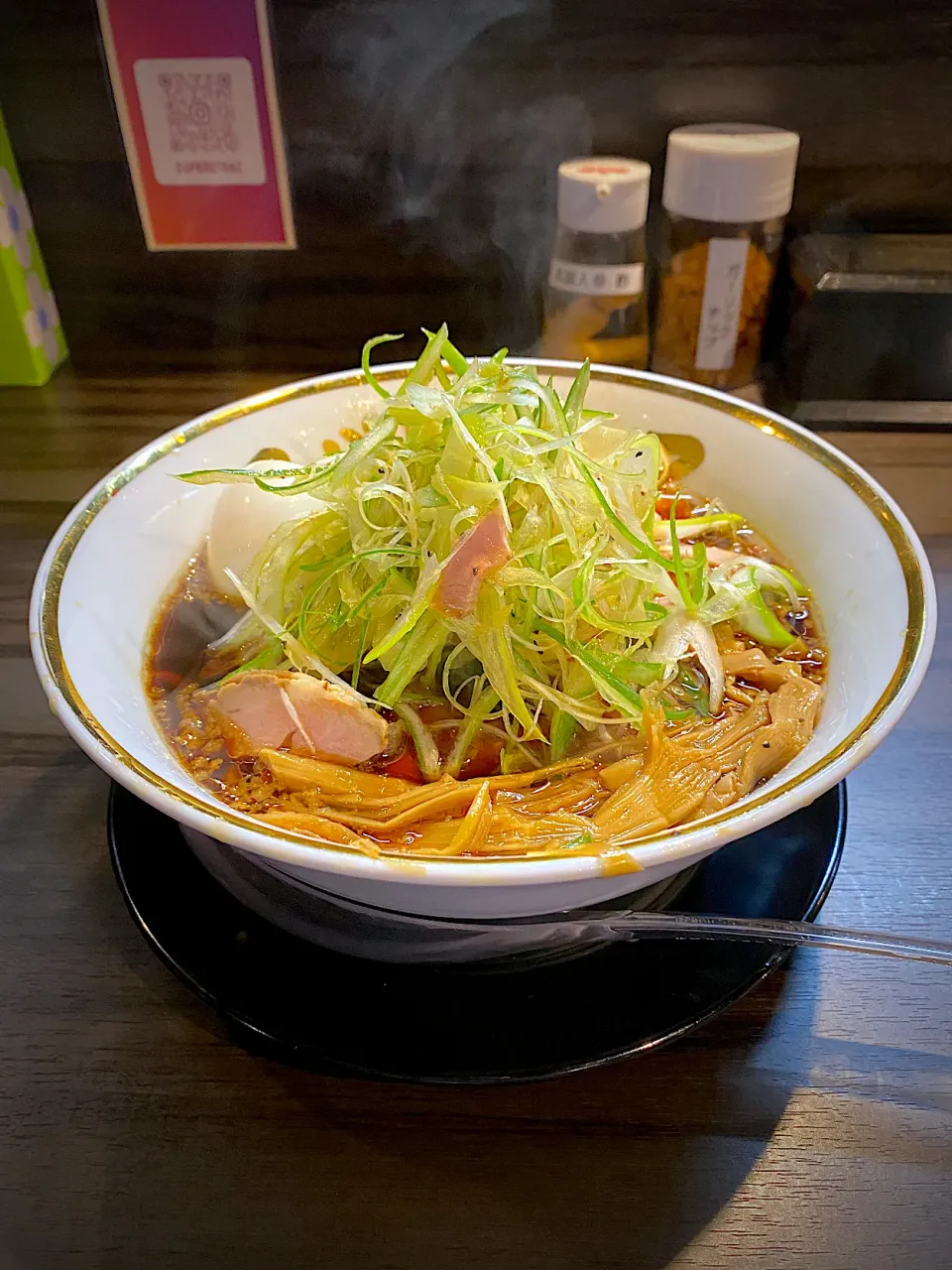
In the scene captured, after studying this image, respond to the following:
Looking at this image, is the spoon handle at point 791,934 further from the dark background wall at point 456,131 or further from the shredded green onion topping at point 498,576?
the dark background wall at point 456,131

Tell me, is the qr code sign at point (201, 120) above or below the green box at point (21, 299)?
above

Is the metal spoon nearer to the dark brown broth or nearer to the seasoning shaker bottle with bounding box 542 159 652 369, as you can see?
the dark brown broth

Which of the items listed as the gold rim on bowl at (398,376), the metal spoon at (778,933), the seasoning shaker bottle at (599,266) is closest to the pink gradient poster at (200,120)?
the seasoning shaker bottle at (599,266)

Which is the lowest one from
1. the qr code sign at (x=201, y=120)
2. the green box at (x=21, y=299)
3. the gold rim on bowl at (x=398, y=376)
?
the green box at (x=21, y=299)

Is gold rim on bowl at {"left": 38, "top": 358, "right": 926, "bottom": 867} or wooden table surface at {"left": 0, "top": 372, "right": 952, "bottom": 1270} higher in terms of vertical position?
gold rim on bowl at {"left": 38, "top": 358, "right": 926, "bottom": 867}

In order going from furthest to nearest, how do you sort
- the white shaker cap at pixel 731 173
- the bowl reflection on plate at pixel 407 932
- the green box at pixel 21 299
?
the green box at pixel 21 299
the white shaker cap at pixel 731 173
the bowl reflection on plate at pixel 407 932

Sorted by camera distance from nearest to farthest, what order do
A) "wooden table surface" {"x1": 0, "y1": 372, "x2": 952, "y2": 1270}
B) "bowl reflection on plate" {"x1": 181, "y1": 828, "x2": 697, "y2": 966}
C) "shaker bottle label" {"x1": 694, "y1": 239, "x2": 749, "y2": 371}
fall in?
"wooden table surface" {"x1": 0, "y1": 372, "x2": 952, "y2": 1270}
"bowl reflection on plate" {"x1": 181, "y1": 828, "x2": 697, "y2": 966}
"shaker bottle label" {"x1": 694, "y1": 239, "x2": 749, "y2": 371}

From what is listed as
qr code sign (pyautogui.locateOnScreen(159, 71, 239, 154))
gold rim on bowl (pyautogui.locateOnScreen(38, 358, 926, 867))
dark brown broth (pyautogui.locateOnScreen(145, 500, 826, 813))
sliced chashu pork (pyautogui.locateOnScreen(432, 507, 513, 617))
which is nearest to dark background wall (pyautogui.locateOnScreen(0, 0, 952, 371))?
qr code sign (pyautogui.locateOnScreen(159, 71, 239, 154))

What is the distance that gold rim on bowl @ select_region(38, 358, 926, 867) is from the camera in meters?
0.71

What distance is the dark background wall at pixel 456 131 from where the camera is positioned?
1700 mm

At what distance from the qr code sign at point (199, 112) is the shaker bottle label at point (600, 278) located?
71 centimetres

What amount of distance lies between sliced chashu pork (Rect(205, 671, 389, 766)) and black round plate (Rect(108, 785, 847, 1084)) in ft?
0.48

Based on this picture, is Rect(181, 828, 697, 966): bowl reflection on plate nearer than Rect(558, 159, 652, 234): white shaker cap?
Yes

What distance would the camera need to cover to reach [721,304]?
5.94ft
